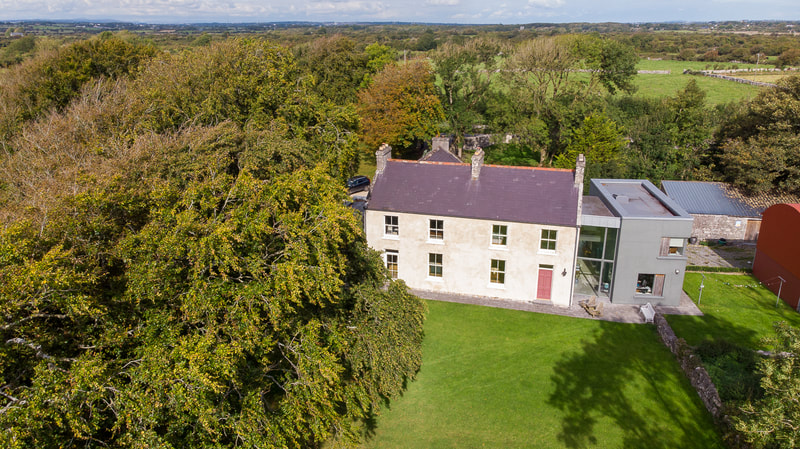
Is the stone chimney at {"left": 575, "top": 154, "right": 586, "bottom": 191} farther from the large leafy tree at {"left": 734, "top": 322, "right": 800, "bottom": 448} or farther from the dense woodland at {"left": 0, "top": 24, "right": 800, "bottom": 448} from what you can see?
the large leafy tree at {"left": 734, "top": 322, "right": 800, "bottom": 448}

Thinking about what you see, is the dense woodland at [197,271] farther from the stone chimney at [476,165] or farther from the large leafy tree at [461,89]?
the large leafy tree at [461,89]

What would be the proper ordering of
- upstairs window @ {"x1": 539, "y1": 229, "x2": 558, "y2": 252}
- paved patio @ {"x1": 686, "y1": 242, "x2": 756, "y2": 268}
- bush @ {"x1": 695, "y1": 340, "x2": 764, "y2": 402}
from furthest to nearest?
paved patio @ {"x1": 686, "y1": 242, "x2": 756, "y2": 268} → upstairs window @ {"x1": 539, "y1": 229, "x2": 558, "y2": 252} → bush @ {"x1": 695, "y1": 340, "x2": 764, "y2": 402}

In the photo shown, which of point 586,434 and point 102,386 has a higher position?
point 102,386

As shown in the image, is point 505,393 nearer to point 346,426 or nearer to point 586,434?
point 586,434


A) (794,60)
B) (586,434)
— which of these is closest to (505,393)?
(586,434)

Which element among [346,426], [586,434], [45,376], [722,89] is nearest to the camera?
[45,376]

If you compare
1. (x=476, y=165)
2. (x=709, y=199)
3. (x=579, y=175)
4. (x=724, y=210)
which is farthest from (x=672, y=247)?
(x=709, y=199)

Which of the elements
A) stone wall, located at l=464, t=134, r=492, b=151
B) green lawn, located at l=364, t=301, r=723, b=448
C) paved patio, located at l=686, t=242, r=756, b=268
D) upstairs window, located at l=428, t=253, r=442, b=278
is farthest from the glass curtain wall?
stone wall, located at l=464, t=134, r=492, b=151
